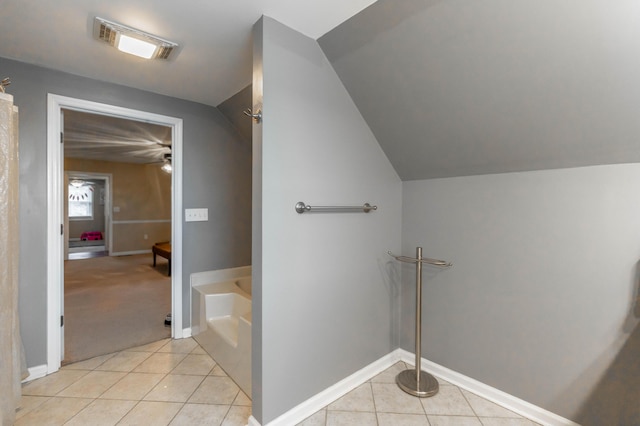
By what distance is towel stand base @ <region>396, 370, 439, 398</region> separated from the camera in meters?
1.90

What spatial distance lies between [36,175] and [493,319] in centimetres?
326

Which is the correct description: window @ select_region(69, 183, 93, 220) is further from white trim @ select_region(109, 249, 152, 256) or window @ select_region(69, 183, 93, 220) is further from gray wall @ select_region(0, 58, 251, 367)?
gray wall @ select_region(0, 58, 251, 367)

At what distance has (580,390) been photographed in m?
1.53

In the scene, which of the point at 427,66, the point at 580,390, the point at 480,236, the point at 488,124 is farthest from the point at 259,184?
the point at 580,390

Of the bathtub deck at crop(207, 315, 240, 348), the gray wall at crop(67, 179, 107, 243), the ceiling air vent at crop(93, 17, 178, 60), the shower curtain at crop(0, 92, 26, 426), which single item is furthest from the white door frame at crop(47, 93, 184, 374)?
the gray wall at crop(67, 179, 107, 243)

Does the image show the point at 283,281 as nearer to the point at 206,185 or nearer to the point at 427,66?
the point at 427,66

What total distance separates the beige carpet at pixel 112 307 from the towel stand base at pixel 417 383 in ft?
7.01

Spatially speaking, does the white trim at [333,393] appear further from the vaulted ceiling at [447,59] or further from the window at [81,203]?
the window at [81,203]

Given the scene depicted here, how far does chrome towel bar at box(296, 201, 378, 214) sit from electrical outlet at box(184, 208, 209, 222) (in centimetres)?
153

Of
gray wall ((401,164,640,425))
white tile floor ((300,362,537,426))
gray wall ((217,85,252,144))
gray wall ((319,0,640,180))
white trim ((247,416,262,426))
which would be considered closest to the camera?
gray wall ((319,0,640,180))

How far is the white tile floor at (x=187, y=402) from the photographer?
166 centimetres

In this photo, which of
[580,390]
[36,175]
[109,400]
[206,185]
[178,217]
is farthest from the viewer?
[206,185]

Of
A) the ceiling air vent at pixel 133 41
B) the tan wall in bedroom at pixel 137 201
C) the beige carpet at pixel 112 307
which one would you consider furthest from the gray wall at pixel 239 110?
the tan wall in bedroom at pixel 137 201

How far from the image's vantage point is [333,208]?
1.83 meters
